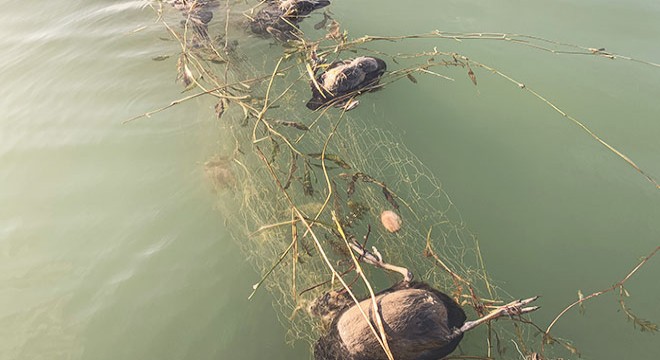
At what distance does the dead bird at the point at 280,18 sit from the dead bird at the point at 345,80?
1.26 m

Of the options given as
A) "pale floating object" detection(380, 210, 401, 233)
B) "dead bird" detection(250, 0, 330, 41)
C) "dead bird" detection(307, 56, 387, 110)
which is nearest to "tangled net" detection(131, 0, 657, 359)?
"pale floating object" detection(380, 210, 401, 233)

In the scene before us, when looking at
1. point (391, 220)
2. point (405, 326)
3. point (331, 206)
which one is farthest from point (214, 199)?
point (405, 326)

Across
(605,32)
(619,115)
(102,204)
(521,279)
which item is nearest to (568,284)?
(521,279)

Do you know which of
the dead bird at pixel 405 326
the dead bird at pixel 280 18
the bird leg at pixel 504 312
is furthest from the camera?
the dead bird at pixel 280 18

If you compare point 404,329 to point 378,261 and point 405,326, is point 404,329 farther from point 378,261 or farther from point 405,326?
point 378,261

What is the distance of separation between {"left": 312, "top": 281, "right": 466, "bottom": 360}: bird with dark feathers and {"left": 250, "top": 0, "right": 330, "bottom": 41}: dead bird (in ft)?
11.8

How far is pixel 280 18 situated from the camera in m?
Result: 4.91

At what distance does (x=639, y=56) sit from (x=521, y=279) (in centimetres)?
321

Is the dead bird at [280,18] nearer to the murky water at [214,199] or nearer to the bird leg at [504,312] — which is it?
the murky water at [214,199]

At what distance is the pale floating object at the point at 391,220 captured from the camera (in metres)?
3.17

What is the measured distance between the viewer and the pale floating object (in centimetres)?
317

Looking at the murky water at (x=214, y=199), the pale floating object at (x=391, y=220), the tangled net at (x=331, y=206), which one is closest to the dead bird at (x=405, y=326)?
the tangled net at (x=331, y=206)

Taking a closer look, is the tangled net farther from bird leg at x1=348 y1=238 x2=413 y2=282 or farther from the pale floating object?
bird leg at x1=348 y1=238 x2=413 y2=282

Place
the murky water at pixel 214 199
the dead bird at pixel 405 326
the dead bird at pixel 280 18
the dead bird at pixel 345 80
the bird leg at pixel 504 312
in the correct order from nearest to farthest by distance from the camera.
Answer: the bird leg at pixel 504 312 → the dead bird at pixel 405 326 → the murky water at pixel 214 199 → the dead bird at pixel 345 80 → the dead bird at pixel 280 18
